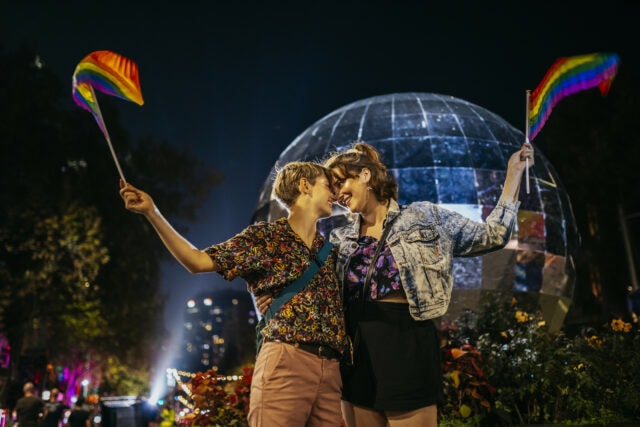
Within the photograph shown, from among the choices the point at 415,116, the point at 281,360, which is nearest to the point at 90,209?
the point at 415,116

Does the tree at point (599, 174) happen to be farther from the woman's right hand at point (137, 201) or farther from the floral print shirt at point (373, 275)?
the woman's right hand at point (137, 201)

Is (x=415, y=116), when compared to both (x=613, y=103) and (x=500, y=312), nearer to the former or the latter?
(x=500, y=312)

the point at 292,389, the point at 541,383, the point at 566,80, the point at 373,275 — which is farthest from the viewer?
the point at 541,383

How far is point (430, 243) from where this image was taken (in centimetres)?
321

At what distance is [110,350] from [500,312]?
2081 centimetres

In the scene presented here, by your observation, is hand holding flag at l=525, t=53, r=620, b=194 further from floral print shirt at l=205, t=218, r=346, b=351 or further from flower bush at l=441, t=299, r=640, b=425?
flower bush at l=441, t=299, r=640, b=425

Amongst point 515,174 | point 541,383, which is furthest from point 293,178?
point 541,383

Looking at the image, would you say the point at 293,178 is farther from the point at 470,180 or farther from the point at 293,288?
the point at 470,180

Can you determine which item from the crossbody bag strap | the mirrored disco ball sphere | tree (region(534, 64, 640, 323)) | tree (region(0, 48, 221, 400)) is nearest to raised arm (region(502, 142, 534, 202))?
the crossbody bag strap

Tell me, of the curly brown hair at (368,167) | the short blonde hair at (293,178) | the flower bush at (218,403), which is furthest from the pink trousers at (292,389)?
the flower bush at (218,403)

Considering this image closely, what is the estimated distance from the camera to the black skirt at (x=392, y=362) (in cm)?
294

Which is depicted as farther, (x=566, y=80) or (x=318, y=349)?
(x=566, y=80)

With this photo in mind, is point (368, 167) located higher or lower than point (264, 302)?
higher

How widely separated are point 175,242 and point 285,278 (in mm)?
548
